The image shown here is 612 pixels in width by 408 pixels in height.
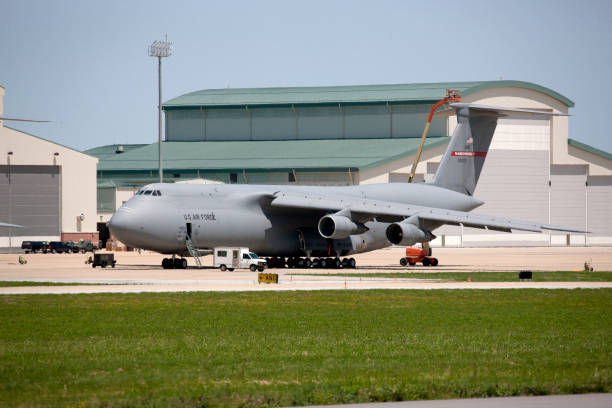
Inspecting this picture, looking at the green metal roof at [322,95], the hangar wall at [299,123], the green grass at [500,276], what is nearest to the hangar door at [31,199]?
the hangar wall at [299,123]

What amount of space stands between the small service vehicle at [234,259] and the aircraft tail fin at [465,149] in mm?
14250

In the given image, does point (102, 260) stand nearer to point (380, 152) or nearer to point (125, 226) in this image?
point (125, 226)

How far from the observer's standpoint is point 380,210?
4978 centimetres

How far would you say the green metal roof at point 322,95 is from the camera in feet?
326

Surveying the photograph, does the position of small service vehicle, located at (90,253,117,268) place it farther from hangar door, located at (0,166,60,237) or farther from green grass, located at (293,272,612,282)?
hangar door, located at (0,166,60,237)

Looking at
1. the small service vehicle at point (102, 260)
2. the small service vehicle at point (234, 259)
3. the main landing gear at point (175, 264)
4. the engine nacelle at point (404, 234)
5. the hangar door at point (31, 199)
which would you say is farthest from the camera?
the hangar door at point (31, 199)

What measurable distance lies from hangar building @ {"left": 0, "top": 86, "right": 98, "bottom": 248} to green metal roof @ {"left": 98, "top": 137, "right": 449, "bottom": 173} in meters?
10.2

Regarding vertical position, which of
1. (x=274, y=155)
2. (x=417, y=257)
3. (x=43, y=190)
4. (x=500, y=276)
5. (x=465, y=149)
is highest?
(x=274, y=155)

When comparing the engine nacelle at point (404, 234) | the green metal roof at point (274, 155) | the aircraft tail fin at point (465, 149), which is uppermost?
the green metal roof at point (274, 155)

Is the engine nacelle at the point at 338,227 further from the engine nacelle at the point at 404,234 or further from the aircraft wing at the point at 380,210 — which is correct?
the engine nacelle at the point at 404,234

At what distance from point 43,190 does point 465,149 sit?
40.2 meters

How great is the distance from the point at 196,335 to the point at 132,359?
142 inches

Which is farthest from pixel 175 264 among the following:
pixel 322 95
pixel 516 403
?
pixel 322 95

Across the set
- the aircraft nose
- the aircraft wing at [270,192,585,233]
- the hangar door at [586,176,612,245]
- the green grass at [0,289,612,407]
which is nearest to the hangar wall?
the hangar door at [586,176,612,245]
